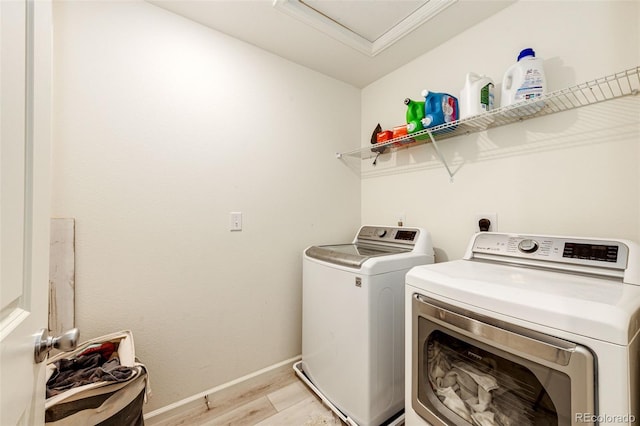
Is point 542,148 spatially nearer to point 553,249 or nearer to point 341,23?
point 553,249

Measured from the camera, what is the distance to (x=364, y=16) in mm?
1563

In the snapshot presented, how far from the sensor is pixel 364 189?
2309 millimetres

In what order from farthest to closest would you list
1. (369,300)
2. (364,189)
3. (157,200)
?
(364,189)
(157,200)
(369,300)

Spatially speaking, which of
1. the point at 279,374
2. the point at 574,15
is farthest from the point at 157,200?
the point at 574,15

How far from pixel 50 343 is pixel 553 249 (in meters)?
1.67

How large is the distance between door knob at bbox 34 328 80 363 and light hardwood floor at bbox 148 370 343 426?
1207mm

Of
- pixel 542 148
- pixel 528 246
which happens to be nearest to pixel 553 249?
pixel 528 246

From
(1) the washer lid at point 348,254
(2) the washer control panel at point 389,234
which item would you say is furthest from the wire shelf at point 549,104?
(1) the washer lid at point 348,254

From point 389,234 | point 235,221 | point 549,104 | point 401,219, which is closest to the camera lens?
point 549,104

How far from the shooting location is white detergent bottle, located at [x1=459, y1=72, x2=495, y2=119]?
4.41ft

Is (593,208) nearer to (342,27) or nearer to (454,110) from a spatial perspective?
(454,110)

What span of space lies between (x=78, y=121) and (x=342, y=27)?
1559mm

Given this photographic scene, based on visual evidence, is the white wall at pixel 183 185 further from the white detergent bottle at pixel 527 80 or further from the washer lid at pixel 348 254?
the white detergent bottle at pixel 527 80

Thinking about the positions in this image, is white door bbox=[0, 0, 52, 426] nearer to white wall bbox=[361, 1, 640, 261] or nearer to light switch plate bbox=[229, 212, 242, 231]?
light switch plate bbox=[229, 212, 242, 231]
